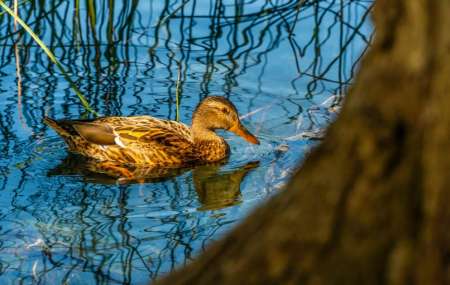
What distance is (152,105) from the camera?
902 cm

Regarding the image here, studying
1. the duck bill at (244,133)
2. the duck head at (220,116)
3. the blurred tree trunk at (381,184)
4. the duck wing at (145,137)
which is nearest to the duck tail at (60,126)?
the duck wing at (145,137)

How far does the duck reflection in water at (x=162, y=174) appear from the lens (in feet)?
24.3

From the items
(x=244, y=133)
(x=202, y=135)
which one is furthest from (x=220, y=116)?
(x=202, y=135)

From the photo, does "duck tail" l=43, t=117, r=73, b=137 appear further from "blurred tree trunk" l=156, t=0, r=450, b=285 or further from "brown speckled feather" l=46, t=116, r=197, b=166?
"blurred tree trunk" l=156, t=0, r=450, b=285

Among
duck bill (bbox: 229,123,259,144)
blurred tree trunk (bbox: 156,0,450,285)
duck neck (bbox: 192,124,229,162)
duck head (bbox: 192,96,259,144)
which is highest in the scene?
blurred tree trunk (bbox: 156,0,450,285)

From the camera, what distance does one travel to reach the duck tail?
8109 millimetres

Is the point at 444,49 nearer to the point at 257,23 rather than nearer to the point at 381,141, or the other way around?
the point at 381,141

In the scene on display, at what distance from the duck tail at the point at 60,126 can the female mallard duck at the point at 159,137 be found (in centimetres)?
1

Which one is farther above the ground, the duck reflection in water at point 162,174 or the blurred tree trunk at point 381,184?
the blurred tree trunk at point 381,184

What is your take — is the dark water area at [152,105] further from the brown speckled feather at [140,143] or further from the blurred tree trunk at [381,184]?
the blurred tree trunk at [381,184]

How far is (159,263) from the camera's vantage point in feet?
18.9

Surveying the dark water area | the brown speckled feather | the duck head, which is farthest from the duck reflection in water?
the duck head

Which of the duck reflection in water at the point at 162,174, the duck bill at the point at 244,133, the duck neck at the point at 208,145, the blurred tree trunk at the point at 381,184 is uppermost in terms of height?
the blurred tree trunk at the point at 381,184

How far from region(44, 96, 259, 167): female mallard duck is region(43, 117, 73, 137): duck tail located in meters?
0.01
